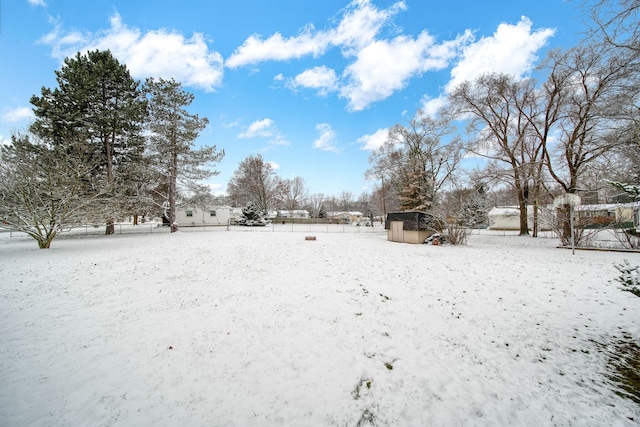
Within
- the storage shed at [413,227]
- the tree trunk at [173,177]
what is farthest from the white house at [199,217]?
the storage shed at [413,227]

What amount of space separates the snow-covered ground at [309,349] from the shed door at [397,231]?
9086 millimetres

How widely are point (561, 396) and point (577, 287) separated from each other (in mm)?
5333

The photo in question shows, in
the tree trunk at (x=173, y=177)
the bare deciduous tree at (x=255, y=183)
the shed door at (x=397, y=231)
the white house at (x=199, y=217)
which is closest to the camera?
the shed door at (x=397, y=231)

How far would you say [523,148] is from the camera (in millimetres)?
18250

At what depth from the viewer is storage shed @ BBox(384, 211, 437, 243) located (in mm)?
15523

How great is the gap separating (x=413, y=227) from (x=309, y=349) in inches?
529

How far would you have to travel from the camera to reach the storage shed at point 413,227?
15523 millimetres

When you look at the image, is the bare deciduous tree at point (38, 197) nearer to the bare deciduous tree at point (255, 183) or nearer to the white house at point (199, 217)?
the white house at point (199, 217)

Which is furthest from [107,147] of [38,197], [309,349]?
[309,349]

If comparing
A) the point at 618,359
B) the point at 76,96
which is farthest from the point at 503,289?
the point at 76,96

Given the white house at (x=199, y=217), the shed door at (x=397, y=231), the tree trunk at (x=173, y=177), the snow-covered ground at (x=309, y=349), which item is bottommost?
the snow-covered ground at (x=309, y=349)

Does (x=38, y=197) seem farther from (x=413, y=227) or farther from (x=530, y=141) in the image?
(x=530, y=141)

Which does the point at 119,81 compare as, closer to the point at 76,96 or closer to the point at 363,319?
the point at 76,96

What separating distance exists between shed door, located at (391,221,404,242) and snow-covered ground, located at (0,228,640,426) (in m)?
9.09
